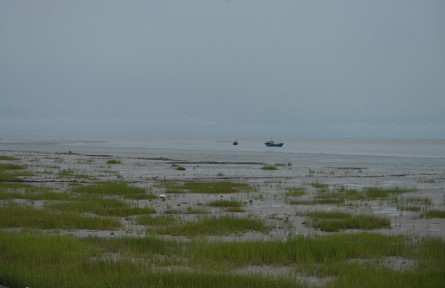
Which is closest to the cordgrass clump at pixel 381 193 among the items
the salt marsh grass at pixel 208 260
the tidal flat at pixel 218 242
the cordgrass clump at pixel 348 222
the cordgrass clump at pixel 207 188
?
the tidal flat at pixel 218 242

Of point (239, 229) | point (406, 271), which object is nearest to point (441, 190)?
point (239, 229)

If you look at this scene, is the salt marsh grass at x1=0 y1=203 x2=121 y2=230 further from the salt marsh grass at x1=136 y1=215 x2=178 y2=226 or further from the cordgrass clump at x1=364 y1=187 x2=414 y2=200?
the cordgrass clump at x1=364 y1=187 x2=414 y2=200

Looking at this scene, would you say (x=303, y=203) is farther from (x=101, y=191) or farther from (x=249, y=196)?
(x=101, y=191)

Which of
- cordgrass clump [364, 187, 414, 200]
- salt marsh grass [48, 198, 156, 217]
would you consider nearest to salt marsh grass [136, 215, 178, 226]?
salt marsh grass [48, 198, 156, 217]

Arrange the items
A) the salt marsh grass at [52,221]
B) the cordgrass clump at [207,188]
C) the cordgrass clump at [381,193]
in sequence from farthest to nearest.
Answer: the cordgrass clump at [207,188] → the cordgrass clump at [381,193] → the salt marsh grass at [52,221]

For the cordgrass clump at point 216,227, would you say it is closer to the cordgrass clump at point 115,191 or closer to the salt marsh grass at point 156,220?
the salt marsh grass at point 156,220

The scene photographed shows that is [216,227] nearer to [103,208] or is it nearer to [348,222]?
[348,222]

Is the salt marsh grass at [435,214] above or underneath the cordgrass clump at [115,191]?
above

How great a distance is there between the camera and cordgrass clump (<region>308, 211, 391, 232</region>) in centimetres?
1617

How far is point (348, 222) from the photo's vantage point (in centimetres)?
1678

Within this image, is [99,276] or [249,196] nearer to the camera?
Result: [99,276]

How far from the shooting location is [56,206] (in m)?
20.3

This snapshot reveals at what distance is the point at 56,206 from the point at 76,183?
11.6 metres

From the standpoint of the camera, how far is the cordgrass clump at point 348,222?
53.1 feet
